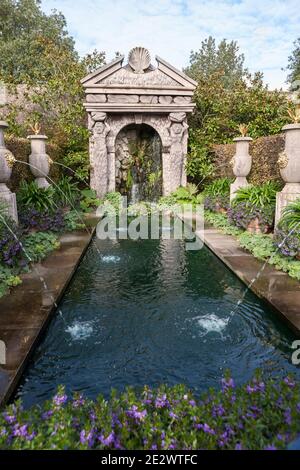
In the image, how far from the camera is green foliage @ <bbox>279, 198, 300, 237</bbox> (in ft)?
→ 18.6

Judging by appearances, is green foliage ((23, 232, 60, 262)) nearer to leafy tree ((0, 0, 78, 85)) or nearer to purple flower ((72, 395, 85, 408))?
purple flower ((72, 395, 85, 408))

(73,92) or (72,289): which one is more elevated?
(73,92)

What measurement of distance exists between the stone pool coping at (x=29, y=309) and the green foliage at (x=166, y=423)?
0.77 m

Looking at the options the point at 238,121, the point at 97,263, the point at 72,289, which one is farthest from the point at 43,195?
the point at 238,121

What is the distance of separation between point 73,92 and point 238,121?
679 cm

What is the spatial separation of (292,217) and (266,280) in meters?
1.55

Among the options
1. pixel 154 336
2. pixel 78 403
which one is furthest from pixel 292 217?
pixel 78 403

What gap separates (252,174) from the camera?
33.2 feet

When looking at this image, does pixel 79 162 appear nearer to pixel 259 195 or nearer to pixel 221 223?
pixel 221 223

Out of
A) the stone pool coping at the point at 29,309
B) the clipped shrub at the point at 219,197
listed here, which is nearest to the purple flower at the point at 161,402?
the stone pool coping at the point at 29,309

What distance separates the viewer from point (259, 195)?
8344mm

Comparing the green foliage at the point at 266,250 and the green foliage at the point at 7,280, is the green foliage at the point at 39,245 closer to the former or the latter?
the green foliage at the point at 7,280

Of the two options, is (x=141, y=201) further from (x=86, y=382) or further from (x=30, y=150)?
(x=86, y=382)

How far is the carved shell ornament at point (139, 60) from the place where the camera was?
1291 cm
